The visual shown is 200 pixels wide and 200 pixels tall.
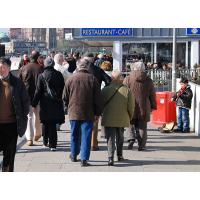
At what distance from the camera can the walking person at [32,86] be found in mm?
11508

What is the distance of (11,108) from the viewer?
7.82 meters

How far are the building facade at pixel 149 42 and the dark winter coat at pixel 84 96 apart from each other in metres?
17.2

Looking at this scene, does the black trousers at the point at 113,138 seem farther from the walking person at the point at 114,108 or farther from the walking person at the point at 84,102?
the walking person at the point at 84,102

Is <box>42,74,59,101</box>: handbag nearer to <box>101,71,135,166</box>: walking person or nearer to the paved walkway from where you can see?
the paved walkway

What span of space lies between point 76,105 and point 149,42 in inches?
787

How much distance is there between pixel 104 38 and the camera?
2734cm

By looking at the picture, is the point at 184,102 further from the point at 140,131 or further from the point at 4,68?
the point at 4,68

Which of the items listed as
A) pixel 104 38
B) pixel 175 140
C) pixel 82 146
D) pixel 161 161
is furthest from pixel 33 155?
pixel 104 38
